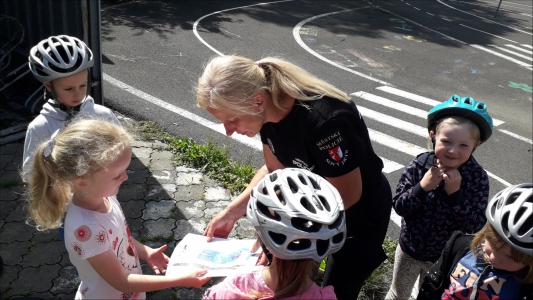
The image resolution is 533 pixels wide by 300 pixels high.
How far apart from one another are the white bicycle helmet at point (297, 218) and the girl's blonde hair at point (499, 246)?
737 mm

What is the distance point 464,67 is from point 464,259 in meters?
11.5

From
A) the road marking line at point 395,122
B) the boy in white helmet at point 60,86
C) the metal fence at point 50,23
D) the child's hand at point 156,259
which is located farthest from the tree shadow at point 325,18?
the child's hand at point 156,259

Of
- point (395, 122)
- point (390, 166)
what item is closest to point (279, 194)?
point (390, 166)

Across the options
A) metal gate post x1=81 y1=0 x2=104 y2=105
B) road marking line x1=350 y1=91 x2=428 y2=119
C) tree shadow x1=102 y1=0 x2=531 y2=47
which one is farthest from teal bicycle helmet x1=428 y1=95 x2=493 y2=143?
tree shadow x1=102 y1=0 x2=531 y2=47

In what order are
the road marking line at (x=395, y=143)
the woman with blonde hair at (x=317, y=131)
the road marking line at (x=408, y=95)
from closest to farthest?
the woman with blonde hair at (x=317, y=131) → the road marking line at (x=395, y=143) → the road marking line at (x=408, y=95)

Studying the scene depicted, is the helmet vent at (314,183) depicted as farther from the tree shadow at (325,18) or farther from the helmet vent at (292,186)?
the tree shadow at (325,18)

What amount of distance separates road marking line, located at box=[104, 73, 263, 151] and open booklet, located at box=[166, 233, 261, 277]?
406 cm

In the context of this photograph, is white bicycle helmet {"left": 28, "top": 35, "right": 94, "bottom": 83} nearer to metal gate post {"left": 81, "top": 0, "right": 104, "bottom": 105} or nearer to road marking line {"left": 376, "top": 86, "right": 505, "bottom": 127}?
metal gate post {"left": 81, "top": 0, "right": 104, "bottom": 105}

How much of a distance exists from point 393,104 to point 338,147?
7147 mm

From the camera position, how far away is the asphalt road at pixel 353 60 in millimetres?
7594

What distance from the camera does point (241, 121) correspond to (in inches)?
108

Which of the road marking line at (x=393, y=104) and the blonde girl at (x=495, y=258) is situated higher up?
the blonde girl at (x=495, y=258)

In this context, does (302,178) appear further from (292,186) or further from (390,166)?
(390,166)

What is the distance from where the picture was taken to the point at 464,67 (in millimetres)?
12781
